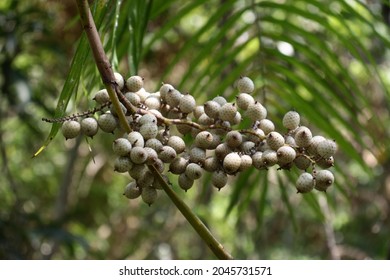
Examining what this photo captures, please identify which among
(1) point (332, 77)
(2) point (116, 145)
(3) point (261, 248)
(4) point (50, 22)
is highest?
(4) point (50, 22)

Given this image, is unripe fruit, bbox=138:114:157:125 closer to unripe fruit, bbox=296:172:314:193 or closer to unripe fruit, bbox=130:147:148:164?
unripe fruit, bbox=130:147:148:164

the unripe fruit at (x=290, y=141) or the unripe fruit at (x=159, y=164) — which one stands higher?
the unripe fruit at (x=290, y=141)

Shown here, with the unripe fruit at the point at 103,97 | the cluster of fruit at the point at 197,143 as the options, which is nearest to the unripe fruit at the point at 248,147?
the cluster of fruit at the point at 197,143

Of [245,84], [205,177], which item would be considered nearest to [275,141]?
[245,84]

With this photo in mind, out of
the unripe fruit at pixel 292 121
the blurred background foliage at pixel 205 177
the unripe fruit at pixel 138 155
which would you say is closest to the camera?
the unripe fruit at pixel 138 155

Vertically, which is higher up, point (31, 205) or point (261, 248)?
point (31, 205)

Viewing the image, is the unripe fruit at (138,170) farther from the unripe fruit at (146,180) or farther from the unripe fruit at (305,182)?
the unripe fruit at (305,182)
